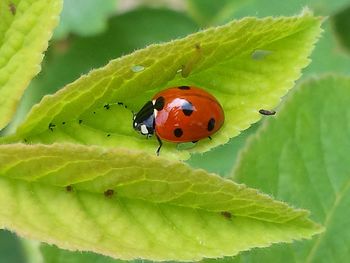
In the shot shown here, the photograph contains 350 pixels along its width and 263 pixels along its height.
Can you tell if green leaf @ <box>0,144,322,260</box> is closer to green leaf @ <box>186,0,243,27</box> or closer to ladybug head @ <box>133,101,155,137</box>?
ladybug head @ <box>133,101,155,137</box>

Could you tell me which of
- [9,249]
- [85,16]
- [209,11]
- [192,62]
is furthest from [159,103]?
[9,249]

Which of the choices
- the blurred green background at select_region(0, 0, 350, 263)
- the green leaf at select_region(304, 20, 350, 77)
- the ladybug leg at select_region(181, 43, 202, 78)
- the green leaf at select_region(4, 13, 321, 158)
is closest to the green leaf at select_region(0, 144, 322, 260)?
the green leaf at select_region(4, 13, 321, 158)

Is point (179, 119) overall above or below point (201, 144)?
above

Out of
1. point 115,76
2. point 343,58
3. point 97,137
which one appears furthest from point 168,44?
point 343,58

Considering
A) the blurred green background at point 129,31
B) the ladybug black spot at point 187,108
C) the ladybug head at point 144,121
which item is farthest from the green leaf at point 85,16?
the ladybug head at point 144,121

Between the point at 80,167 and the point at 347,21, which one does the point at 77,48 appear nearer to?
the point at 347,21
